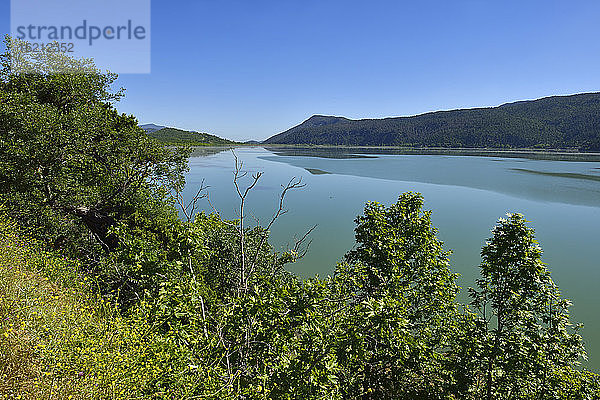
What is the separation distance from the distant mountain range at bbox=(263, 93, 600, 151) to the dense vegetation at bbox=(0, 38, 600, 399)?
415ft

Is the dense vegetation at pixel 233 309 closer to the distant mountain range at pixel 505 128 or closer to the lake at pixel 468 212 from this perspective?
the lake at pixel 468 212

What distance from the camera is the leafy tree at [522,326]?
6.18 metres

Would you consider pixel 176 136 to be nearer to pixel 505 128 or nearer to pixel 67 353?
pixel 67 353

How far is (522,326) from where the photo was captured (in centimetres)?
659

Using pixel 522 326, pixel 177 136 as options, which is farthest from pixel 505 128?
pixel 522 326

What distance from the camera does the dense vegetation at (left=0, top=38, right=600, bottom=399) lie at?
13.6 ft

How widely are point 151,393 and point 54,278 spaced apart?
4238 millimetres

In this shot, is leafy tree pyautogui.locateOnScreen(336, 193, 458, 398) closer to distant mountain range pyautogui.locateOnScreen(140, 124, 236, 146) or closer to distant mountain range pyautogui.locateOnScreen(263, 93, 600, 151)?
distant mountain range pyautogui.locateOnScreen(140, 124, 236, 146)

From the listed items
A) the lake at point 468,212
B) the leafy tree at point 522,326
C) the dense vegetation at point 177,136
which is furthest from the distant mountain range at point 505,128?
the leafy tree at point 522,326

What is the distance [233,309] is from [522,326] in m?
5.73

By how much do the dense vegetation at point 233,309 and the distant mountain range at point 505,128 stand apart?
12640cm

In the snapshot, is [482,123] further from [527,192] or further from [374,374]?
[374,374]

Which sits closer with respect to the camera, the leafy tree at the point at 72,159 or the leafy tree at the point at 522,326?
the leafy tree at the point at 522,326

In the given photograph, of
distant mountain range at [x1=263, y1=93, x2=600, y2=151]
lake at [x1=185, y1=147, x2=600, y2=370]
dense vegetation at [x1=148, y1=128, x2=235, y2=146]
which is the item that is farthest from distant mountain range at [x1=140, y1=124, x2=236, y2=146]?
distant mountain range at [x1=263, y1=93, x2=600, y2=151]
